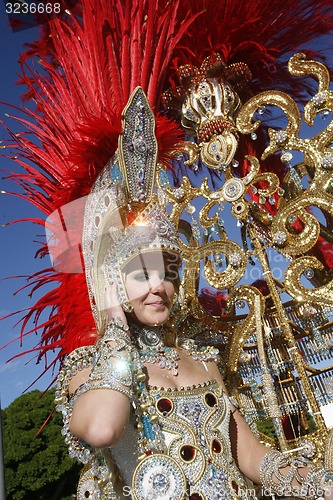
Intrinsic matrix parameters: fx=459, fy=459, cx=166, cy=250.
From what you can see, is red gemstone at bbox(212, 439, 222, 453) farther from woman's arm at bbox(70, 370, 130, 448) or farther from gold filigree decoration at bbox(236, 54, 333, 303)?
gold filigree decoration at bbox(236, 54, 333, 303)

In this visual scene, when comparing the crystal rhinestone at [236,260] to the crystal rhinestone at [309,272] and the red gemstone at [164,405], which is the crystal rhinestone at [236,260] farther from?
the red gemstone at [164,405]

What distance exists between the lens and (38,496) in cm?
1264

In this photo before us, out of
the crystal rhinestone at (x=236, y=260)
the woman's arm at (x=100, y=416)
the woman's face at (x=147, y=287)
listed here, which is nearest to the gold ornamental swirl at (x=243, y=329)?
the crystal rhinestone at (x=236, y=260)

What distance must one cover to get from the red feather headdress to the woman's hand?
423mm

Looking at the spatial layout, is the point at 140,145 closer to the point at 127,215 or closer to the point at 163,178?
the point at 127,215

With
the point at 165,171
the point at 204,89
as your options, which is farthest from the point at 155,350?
the point at 204,89

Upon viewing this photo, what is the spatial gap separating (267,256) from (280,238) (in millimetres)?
237

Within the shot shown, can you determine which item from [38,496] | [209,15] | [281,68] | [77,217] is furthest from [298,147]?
→ [38,496]

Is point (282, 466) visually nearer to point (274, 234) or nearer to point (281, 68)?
point (274, 234)

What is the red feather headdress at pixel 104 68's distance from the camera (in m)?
2.30

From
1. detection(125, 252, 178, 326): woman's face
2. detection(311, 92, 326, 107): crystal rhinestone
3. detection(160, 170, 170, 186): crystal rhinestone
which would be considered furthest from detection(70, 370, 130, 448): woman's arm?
detection(311, 92, 326, 107): crystal rhinestone

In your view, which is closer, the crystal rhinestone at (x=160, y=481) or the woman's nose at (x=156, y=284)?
the crystal rhinestone at (x=160, y=481)

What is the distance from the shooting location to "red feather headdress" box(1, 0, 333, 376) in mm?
2301

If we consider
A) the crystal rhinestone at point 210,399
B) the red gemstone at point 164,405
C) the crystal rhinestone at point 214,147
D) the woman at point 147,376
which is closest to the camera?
the woman at point 147,376
